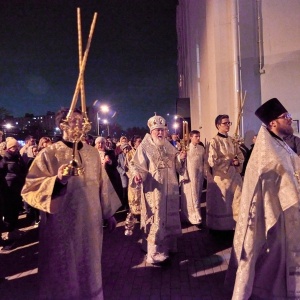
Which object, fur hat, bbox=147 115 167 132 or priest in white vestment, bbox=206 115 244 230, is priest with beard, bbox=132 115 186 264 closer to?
Answer: fur hat, bbox=147 115 167 132

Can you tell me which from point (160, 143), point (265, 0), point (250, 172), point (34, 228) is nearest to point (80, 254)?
point (250, 172)

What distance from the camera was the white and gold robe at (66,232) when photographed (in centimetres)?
315

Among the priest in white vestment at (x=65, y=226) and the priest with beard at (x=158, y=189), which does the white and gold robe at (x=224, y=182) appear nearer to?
the priest with beard at (x=158, y=189)

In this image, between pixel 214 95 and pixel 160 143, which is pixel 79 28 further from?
pixel 214 95

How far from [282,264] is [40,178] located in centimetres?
233

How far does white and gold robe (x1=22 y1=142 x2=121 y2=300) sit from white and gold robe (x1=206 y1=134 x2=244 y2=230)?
3.28 meters

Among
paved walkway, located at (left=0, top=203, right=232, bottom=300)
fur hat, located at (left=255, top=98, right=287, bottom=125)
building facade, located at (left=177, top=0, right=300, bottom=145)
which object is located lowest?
paved walkway, located at (left=0, top=203, right=232, bottom=300)

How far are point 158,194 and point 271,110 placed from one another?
2.17 m

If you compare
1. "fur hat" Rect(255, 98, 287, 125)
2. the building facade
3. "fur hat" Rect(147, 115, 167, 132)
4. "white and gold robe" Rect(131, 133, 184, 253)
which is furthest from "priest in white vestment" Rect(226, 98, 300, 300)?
the building facade

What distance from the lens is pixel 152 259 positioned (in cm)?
512

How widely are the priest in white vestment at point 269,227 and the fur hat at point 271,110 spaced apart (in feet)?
0.60

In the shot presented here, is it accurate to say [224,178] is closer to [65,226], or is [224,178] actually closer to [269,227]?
[269,227]

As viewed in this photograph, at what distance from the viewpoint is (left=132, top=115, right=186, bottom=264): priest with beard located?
202 inches

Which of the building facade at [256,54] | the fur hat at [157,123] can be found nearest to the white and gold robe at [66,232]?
the fur hat at [157,123]
